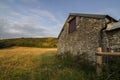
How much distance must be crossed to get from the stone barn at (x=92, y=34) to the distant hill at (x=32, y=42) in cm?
2508

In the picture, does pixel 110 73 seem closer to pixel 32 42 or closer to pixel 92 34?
pixel 92 34

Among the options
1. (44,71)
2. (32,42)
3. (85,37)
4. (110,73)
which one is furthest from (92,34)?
(32,42)

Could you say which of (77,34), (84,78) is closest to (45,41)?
(77,34)

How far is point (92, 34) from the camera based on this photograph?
35.7ft

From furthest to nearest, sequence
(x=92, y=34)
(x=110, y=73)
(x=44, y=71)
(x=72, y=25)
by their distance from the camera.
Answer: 1. (x=72, y=25)
2. (x=92, y=34)
3. (x=44, y=71)
4. (x=110, y=73)

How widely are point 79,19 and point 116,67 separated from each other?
8436 mm

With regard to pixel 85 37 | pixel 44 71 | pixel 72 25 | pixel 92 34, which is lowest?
pixel 44 71

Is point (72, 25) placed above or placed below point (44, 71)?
above

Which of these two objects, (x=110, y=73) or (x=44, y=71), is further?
(x=44, y=71)

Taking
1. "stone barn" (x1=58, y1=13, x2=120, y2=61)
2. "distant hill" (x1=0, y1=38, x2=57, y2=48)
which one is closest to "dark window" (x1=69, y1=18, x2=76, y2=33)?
"stone barn" (x1=58, y1=13, x2=120, y2=61)

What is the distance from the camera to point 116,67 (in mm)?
5141

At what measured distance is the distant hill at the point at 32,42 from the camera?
39531 mm

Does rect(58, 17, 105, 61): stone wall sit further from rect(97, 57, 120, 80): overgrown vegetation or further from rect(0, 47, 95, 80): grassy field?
rect(97, 57, 120, 80): overgrown vegetation

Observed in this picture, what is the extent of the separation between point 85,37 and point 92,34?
1.00m
